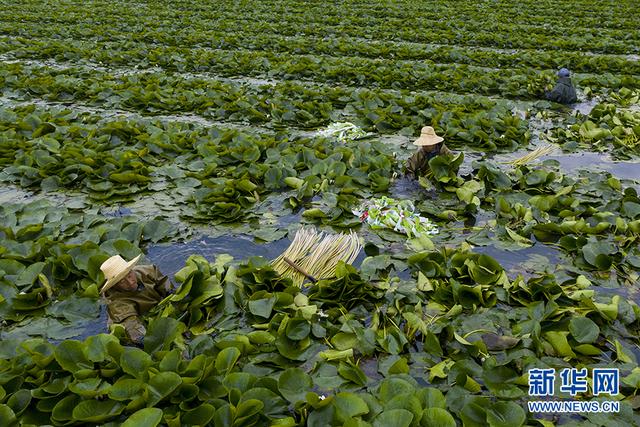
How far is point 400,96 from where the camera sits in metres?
9.29

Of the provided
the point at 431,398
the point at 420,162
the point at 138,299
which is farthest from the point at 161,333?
the point at 420,162

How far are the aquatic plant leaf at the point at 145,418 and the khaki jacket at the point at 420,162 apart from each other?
4.36 m

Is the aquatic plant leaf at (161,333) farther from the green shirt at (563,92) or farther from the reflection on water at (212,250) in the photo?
the green shirt at (563,92)

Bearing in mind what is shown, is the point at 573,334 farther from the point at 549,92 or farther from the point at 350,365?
the point at 549,92

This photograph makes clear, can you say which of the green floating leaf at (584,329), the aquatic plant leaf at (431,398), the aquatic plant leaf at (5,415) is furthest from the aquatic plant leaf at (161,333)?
the green floating leaf at (584,329)

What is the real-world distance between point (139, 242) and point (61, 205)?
58.2 inches

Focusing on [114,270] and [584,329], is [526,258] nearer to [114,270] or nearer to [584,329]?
[584,329]

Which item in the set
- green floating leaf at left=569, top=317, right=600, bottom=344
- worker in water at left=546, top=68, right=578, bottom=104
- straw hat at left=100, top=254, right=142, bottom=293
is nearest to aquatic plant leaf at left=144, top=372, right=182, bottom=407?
straw hat at left=100, top=254, right=142, bottom=293

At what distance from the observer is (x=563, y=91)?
898cm

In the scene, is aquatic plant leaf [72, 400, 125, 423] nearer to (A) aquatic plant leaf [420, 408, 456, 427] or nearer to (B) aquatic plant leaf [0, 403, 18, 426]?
(B) aquatic plant leaf [0, 403, 18, 426]

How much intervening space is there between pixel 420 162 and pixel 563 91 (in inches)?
182

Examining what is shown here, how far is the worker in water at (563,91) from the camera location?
891cm

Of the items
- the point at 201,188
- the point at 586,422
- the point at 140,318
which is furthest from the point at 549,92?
the point at 140,318

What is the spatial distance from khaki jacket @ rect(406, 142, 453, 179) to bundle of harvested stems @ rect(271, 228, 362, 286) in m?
1.79
